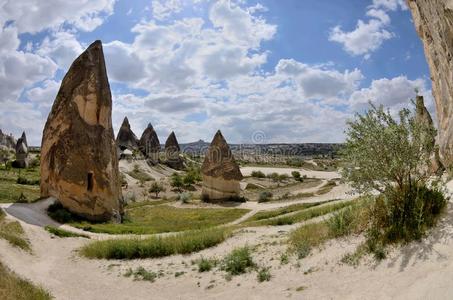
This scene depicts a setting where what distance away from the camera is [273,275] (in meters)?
8.44

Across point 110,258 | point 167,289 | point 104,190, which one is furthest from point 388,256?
point 104,190

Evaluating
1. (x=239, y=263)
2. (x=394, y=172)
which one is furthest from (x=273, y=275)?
(x=394, y=172)

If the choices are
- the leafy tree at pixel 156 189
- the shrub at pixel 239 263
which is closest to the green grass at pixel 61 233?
the shrub at pixel 239 263

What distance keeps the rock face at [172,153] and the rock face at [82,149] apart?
4198cm

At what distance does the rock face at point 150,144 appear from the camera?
64.4m

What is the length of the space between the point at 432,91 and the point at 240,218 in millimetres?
12851

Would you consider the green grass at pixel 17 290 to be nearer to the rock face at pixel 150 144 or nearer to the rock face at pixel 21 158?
the rock face at pixel 21 158

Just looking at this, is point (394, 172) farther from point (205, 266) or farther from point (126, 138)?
point (126, 138)

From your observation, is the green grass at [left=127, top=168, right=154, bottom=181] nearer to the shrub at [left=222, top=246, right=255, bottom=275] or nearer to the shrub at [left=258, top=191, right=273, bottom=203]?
the shrub at [left=258, top=191, right=273, bottom=203]

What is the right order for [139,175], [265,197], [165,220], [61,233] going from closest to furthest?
[61,233] → [165,220] → [265,197] → [139,175]

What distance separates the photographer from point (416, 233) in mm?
7469

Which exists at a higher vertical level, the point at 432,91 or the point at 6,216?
the point at 432,91

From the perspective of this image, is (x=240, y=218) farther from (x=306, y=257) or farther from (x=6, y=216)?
(x=306, y=257)

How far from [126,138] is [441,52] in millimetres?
59668
